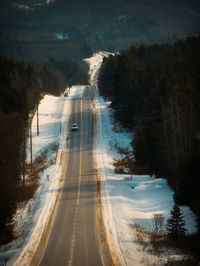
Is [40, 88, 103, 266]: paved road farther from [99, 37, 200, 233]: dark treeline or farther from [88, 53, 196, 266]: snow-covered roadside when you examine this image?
[99, 37, 200, 233]: dark treeline

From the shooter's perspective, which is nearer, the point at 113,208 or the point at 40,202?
the point at 113,208

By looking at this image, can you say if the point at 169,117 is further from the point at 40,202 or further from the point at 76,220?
the point at 40,202

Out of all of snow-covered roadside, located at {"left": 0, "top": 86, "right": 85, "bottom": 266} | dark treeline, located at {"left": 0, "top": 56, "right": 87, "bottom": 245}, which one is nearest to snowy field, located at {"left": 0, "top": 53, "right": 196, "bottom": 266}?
snow-covered roadside, located at {"left": 0, "top": 86, "right": 85, "bottom": 266}

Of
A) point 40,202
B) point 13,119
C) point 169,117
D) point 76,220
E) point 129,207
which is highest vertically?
point 13,119

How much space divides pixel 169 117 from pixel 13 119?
972 inches

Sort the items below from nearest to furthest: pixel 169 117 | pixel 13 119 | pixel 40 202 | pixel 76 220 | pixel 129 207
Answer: pixel 76 220 → pixel 129 207 → pixel 40 202 → pixel 169 117 → pixel 13 119

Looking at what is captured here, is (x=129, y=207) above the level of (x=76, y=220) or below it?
above

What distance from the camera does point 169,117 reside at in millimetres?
35938

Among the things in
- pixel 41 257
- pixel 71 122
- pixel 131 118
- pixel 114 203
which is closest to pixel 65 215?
pixel 114 203

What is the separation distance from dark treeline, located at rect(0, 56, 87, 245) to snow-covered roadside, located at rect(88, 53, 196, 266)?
347 inches

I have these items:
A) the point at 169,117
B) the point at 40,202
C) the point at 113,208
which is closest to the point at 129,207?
the point at 113,208

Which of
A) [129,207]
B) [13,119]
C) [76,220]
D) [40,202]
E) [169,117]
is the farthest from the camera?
[13,119]

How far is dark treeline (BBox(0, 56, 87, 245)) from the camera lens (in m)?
25.9

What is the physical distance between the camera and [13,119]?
46.4m
